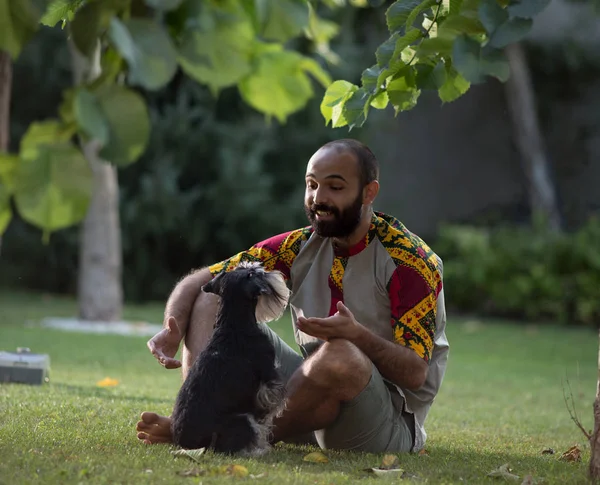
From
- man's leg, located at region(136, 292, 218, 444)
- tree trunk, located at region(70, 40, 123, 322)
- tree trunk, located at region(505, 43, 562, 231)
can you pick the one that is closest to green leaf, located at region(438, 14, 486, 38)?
man's leg, located at region(136, 292, 218, 444)

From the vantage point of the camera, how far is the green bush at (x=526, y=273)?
15329mm

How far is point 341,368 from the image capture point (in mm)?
4363

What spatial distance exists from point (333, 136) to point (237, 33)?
15.7 m

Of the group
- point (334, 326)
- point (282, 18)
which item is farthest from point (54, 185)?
point (334, 326)

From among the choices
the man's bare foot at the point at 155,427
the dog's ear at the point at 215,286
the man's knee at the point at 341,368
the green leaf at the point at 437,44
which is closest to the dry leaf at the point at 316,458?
the man's knee at the point at 341,368

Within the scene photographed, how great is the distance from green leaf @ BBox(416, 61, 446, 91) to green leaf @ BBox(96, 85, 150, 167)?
6.56 ft

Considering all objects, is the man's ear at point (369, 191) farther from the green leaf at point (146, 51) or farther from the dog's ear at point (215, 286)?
the green leaf at point (146, 51)

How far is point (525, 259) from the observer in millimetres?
16016

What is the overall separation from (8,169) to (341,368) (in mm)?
2554

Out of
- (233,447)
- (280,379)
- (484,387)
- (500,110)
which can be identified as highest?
(500,110)

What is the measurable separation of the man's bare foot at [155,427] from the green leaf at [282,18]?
2.75m

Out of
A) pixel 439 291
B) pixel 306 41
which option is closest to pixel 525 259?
pixel 306 41

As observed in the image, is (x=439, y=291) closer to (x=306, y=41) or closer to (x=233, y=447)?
(x=233, y=447)

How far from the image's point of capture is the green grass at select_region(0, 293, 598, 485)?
3941 millimetres
